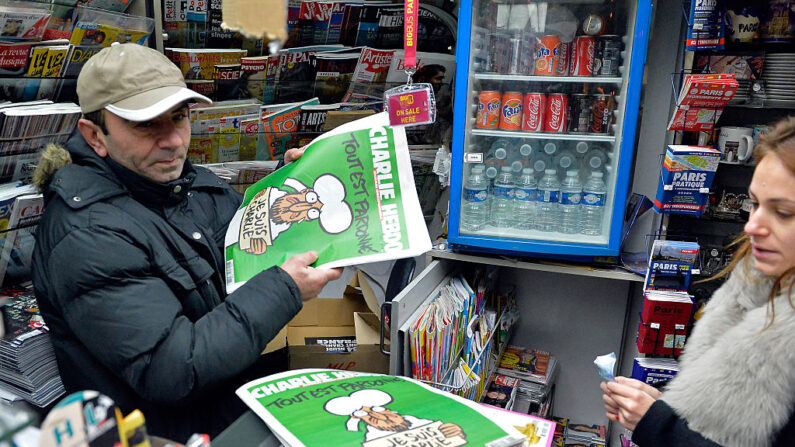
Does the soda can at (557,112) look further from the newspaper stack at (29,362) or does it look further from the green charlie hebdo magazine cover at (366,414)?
the newspaper stack at (29,362)

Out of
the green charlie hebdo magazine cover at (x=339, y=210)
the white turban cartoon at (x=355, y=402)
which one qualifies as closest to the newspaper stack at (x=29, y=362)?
the green charlie hebdo magazine cover at (x=339, y=210)

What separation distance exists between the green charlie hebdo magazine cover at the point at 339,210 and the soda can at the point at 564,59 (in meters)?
1.39

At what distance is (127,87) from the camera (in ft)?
4.52

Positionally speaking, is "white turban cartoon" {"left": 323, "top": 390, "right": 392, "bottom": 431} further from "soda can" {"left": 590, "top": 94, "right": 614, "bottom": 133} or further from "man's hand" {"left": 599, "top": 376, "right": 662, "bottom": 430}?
"soda can" {"left": 590, "top": 94, "right": 614, "bottom": 133}

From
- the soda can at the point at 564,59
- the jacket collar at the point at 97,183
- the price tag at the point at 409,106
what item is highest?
the soda can at the point at 564,59

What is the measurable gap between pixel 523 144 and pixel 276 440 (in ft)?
7.40

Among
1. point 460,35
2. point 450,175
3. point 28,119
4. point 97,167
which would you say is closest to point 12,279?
point 28,119

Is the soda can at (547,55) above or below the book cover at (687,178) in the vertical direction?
above

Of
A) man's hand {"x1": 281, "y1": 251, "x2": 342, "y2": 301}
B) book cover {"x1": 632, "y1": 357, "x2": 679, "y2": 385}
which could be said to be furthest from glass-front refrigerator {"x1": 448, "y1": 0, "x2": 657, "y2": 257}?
man's hand {"x1": 281, "y1": 251, "x2": 342, "y2": 301}

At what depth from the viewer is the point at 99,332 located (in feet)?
4.27

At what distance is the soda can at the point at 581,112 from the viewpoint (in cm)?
275

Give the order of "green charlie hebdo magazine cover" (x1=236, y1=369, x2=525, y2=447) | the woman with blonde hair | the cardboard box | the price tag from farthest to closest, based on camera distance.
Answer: the cardboard box → the price tag → the woman with blonde hair → "green charlie hebdo magazine cover" (x1=236, y1=369, x2=525, y2=447)

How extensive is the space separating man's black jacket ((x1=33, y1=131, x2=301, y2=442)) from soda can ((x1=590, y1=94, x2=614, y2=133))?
195 centimetres

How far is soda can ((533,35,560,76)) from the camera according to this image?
2.70 metres
